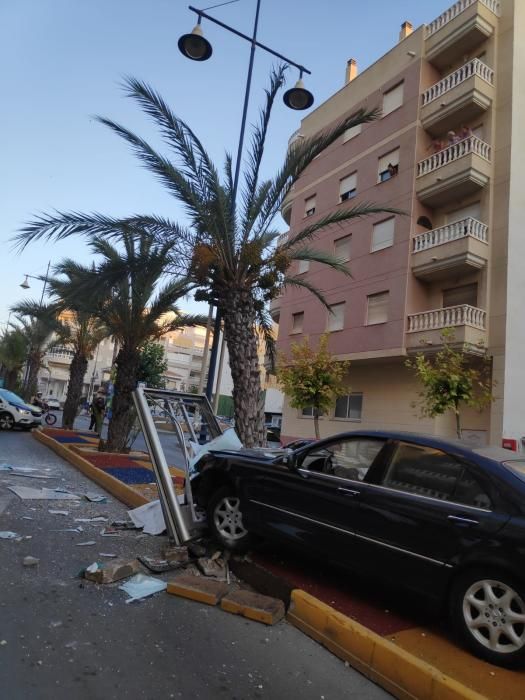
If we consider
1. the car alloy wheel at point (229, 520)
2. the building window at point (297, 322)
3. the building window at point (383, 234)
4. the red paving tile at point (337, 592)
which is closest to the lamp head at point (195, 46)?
the car alloy wheel at point (229, 520)

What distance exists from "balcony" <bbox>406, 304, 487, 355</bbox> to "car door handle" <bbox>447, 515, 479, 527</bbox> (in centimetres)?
1271

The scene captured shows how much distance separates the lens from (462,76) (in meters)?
17.9

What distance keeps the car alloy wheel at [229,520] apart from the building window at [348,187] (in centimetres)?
1869

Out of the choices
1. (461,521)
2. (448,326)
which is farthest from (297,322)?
(461,521)

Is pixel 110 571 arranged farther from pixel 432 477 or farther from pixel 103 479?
pixel 103 479

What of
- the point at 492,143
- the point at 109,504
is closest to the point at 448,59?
the point at 492,143

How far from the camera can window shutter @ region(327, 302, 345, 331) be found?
818 inches

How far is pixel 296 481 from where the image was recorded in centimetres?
470

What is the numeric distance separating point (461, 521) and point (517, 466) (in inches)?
25.3

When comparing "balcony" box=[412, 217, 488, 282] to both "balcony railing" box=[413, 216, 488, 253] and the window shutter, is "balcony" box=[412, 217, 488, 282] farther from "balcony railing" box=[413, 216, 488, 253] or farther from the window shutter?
the window shutter

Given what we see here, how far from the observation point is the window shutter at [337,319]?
20.8 meters

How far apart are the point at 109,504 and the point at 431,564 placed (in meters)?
5.44

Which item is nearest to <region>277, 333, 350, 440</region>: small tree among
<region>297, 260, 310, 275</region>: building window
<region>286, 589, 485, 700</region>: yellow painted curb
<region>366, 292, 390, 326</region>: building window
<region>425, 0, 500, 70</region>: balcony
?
<region>366, 292, 390, 326</region>: building window

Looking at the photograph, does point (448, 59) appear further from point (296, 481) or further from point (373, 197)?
point (296, 481)
